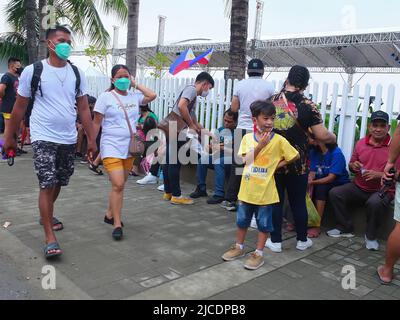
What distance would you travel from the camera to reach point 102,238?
14.5 ft

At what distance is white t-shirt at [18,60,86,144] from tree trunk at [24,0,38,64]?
30.4 feet

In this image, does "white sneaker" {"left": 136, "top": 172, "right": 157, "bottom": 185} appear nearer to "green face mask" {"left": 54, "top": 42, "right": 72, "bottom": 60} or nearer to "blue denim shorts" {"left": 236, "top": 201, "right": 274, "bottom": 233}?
"blue denim shorts" {"left": 236, "top": 201, "right": 274, "bottom": 233}

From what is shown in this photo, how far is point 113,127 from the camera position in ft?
14.6

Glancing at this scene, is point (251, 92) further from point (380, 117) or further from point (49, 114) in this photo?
point (49, 114)

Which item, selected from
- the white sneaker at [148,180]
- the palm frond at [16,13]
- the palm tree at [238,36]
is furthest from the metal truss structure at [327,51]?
the white sneaker at [148,180]

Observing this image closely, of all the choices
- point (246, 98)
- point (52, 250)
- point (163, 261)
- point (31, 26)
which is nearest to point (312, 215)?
point (246, 98)

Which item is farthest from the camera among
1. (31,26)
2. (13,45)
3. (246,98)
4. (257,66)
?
(13,45)

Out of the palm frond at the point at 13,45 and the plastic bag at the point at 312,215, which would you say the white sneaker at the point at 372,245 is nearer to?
the plastic bag at the point at 312,215

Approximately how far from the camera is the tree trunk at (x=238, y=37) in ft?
23.1

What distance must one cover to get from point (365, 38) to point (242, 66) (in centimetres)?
1412

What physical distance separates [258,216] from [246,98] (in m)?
1.91

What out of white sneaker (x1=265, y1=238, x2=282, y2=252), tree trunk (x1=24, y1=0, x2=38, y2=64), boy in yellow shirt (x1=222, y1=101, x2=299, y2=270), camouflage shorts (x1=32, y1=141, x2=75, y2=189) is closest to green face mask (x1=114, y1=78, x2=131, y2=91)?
camouflage shorts (x1=32, y1=141, x2=75, y2=189)

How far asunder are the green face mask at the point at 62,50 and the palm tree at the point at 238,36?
3817mm

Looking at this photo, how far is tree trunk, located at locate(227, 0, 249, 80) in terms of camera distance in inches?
277
